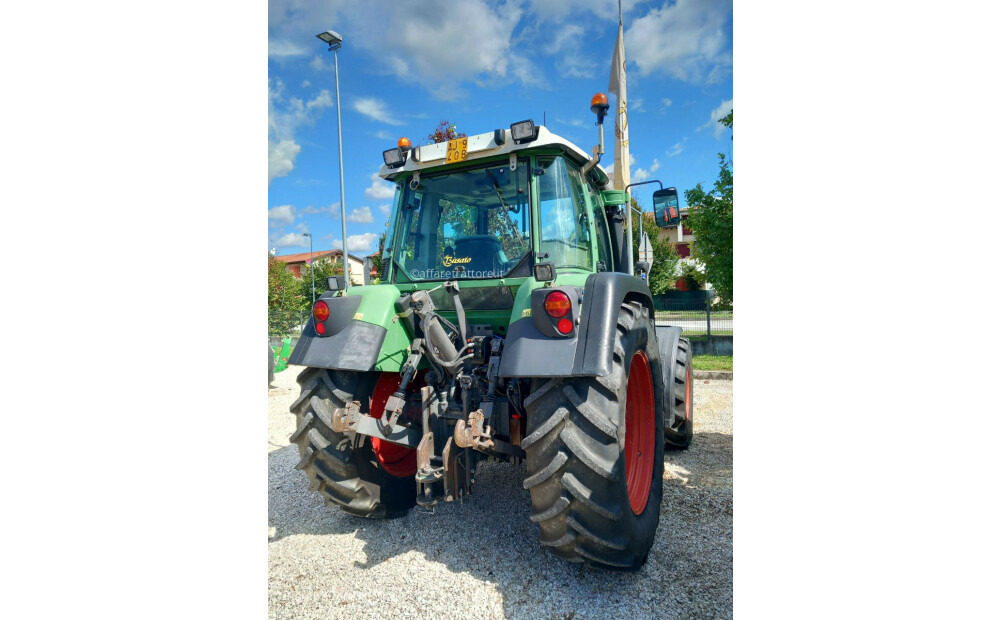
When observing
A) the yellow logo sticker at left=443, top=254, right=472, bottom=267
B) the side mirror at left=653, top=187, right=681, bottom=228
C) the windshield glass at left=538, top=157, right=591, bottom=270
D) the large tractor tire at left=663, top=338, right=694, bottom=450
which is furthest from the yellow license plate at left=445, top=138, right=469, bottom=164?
the large tractor tire at left=663, top=338, right=694, bottom=450

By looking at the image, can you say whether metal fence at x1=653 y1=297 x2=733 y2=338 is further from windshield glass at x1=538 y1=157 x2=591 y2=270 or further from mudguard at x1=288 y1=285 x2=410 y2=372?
mudguard at x1=288 y1=285 x2=410 y2=372

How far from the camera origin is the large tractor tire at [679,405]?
448cm

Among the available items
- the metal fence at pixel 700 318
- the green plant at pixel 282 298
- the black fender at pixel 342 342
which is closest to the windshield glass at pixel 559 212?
the black fender at pixel 342 342

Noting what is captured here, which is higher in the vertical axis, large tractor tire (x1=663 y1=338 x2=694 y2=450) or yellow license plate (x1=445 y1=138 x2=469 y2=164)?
yellow license plate (x1=445 y1=138 x2=469 y2=164)

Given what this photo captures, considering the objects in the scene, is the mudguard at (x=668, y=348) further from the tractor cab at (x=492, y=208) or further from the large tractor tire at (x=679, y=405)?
the tractor cab at (x=492, y=208)

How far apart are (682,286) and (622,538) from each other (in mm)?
10545

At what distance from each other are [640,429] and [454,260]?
160 cm

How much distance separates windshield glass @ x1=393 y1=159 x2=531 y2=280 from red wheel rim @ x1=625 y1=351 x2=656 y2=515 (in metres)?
1.00

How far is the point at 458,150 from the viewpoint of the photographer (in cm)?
323

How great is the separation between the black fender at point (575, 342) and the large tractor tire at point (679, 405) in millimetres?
2265

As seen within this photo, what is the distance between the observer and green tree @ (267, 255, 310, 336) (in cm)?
1294

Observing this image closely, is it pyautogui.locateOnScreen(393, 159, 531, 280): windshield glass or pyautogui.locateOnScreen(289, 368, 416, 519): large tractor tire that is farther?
pyautogui.locateOnScreen(393, 159, 531, 280): windshield glass

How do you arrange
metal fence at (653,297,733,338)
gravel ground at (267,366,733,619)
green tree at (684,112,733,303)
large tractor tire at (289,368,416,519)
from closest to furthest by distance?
gravel ground at (267,366,733,619), large tractor tire at (289,368,416,519), green tree at (684,112,733,303), metal fence at (653,297,733,338)

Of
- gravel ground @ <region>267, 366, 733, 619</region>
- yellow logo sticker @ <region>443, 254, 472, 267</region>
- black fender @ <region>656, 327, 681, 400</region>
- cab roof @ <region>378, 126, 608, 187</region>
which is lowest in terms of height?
gravel ground @ <region>267, 366, 733, 619</region>
